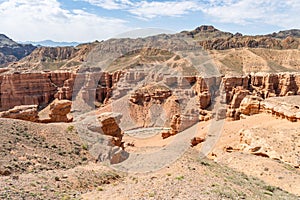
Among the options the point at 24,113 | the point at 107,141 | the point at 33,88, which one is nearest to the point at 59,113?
the point at 24,113

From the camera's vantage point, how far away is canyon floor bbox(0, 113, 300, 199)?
14.2 m

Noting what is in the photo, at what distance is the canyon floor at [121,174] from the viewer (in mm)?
14155

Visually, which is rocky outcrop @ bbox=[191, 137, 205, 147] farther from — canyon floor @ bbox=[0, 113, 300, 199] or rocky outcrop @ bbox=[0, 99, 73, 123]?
rocky outcrop @ bbox=[0, 99, 73, 123]

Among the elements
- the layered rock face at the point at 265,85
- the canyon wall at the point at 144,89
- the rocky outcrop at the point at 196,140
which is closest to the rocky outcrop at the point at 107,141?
the rocky outcrop at the point at 196,140

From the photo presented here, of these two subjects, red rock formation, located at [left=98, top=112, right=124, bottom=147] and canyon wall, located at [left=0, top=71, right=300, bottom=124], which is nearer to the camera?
red rock formation, located at [left=98, top=112, right=124, bottom=147]

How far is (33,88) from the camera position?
71625mm

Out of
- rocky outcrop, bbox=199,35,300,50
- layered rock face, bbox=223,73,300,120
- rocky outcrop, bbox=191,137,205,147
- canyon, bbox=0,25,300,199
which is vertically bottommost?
rocky outcrop, bbox=191,137,205,147

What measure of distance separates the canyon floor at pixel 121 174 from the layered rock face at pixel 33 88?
47.9 m

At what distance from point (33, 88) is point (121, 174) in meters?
58.3

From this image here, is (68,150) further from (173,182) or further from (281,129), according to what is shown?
(281,129)

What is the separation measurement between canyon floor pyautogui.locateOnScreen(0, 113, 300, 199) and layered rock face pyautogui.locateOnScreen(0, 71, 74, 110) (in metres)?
47.9

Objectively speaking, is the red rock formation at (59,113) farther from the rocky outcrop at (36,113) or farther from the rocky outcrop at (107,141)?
the rocky outcrop at (107,141)

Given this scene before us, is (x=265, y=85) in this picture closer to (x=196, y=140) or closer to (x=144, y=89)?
(x=144, y=89)

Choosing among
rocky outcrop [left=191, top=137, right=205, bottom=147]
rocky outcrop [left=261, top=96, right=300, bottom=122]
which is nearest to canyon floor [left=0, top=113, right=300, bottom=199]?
rocky outcrop [left=261, top=96, right=300, bottom=122]
